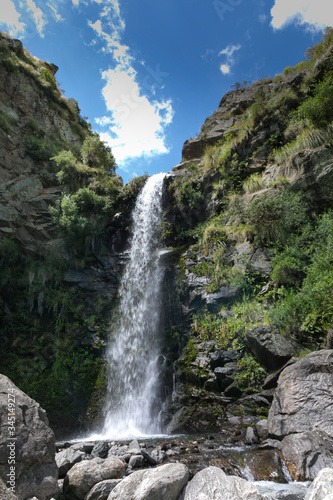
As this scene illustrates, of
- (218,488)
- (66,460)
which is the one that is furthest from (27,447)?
(218,488)

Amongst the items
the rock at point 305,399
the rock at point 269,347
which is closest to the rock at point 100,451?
the rock at point 305,399

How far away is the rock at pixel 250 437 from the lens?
16.3 feet

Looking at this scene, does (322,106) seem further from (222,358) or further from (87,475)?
(87,475)

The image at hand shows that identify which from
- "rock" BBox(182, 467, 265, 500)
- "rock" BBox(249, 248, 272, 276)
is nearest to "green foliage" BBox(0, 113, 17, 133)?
"rock" BBox(249, 248, 272, 276)

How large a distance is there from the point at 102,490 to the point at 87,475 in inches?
11.9

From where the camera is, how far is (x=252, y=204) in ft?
30.8

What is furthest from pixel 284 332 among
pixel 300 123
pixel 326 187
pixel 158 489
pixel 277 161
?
pixel 300 123

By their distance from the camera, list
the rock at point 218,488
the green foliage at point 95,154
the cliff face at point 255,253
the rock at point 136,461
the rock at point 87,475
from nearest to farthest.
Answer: the rock at point 218,488 < the rock at point 87,475 < the rock at point 136,461 < the cliff face at point 255,253 < the green foliage at point 95,154

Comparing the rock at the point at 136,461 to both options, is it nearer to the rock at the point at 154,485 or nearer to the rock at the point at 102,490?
the rock at the point at 102,490

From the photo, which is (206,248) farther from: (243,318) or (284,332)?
(284,332)

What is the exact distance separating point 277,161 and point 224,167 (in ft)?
8.49

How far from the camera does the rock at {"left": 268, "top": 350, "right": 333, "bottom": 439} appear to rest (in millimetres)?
4254

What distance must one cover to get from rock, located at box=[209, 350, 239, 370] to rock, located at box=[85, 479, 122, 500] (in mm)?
4339

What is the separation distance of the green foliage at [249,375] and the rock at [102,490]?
3960 millimetres
